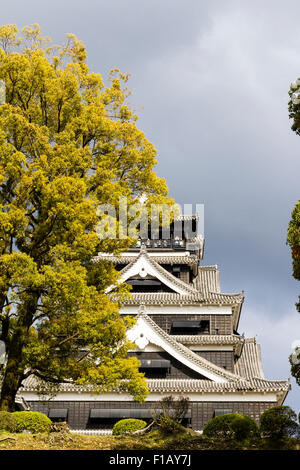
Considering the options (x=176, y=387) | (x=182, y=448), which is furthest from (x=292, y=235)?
(x=176, y=387)

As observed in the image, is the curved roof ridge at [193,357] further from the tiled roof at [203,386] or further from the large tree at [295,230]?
the large tree at [295,230]

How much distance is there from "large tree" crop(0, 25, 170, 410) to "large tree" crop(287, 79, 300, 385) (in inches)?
208

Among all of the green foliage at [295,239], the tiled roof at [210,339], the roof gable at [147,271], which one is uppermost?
the roof gable at [147,271]

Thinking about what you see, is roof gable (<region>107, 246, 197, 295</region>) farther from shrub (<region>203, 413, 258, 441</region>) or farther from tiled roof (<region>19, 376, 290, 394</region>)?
shrub (<region>203, 413, 258, 441</region>)

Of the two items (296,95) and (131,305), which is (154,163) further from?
(131,305)

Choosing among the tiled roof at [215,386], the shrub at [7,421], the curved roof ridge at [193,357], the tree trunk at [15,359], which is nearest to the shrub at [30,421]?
the tree trunk at [15,359]

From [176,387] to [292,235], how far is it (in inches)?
663

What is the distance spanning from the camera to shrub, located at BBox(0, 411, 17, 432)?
1384 centimetres

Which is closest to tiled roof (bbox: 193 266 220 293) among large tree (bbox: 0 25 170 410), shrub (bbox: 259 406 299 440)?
large tree (bbox: 0 25 170 410)

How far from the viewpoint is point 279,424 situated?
13.2 m

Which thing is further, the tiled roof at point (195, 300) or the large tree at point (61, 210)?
the tiled roof at point (195, 300)

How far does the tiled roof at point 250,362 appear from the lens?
104 feet

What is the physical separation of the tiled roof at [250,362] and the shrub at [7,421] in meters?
19.8

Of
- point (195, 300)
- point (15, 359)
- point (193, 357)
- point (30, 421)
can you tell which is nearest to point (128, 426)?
point (30, 421)
